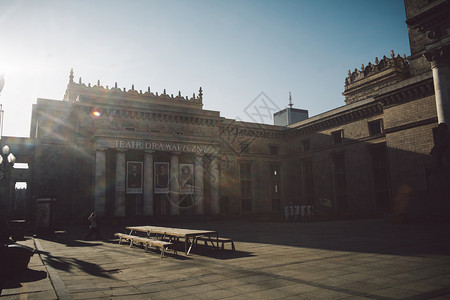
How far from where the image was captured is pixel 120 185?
29.8 metres

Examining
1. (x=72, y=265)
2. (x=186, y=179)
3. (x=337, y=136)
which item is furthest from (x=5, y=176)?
(x=337, y=136)

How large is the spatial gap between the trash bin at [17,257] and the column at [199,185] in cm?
2531

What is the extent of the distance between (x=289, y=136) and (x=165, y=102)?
17706mm

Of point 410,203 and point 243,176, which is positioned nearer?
point 410,203

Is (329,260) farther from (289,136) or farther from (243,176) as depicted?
(289,136)

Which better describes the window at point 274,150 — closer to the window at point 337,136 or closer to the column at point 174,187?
the window at point 337,136

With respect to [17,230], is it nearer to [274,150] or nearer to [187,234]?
[187,234]

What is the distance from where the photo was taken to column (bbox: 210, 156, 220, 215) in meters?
34.2

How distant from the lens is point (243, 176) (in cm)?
4134

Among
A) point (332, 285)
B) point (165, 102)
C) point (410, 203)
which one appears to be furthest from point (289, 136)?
point (332, 285)

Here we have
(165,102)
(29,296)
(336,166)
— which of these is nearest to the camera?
(29,296)

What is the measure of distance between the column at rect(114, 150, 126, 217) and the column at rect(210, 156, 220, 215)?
9.55m

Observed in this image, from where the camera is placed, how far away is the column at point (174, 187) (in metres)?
31.9

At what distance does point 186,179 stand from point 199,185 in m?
1.72
